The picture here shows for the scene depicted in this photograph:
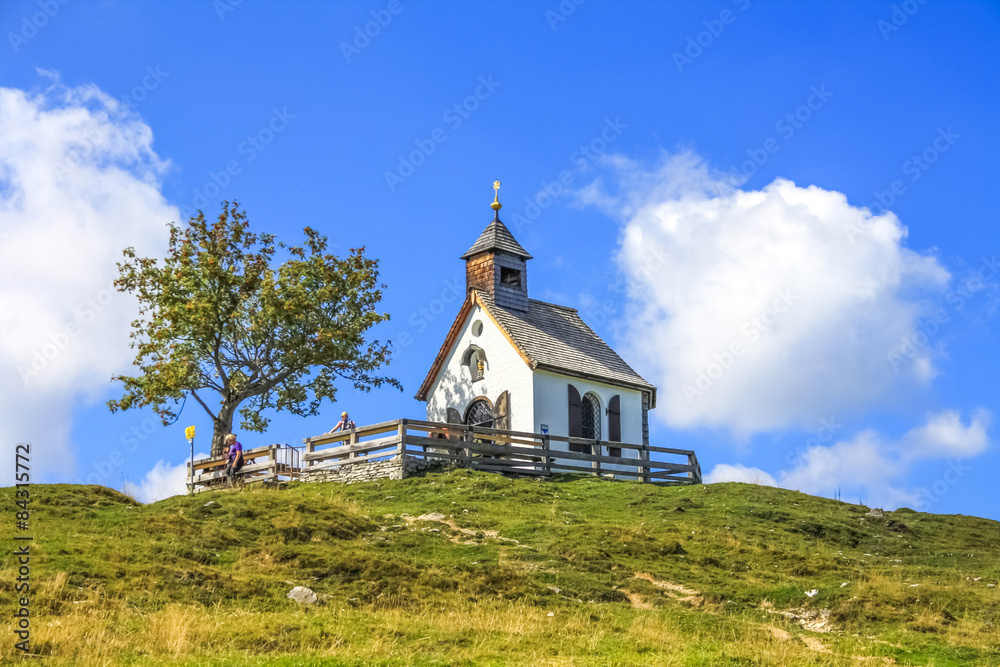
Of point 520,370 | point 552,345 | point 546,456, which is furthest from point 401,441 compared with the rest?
point 552,345

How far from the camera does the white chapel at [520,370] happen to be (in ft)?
124

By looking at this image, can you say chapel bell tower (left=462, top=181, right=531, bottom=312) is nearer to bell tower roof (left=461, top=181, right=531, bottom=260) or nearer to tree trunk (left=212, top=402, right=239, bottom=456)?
bell tower roof (left=461, top=181, right=531, bottom=260)

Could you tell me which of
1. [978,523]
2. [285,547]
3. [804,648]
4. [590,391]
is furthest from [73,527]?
[978,523]

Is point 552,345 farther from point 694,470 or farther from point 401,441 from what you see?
point 401,441

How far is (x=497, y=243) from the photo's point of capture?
41000 millimetres

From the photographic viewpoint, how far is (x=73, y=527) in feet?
71.6

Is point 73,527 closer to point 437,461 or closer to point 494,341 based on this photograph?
point 437,461

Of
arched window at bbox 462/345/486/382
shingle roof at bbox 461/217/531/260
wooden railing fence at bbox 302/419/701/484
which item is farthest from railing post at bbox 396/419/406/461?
shingle roof at bbox 461/217/531/260

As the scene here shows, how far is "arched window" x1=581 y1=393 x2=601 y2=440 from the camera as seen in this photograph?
39.5 meters

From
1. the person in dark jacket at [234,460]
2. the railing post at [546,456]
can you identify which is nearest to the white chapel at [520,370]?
the railing post at [546,456]

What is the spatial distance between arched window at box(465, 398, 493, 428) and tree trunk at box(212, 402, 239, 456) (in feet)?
28.6

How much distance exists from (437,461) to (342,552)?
11700mm

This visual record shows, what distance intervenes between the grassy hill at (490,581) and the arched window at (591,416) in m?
10.3

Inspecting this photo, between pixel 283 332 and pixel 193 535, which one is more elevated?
pixel 283 332
